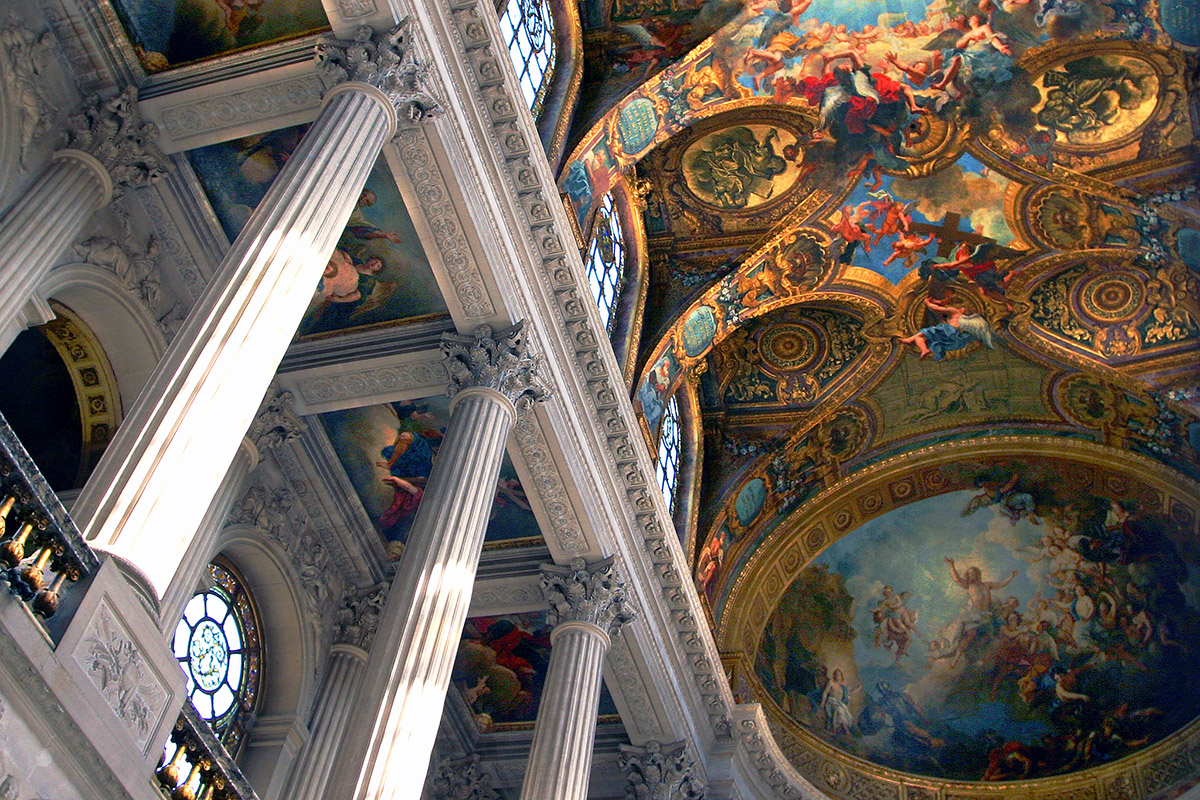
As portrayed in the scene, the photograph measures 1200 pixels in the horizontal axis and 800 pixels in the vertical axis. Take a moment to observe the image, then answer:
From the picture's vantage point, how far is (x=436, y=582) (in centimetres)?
872

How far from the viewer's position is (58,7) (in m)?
9.92

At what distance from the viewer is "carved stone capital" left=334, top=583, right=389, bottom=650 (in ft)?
41.1

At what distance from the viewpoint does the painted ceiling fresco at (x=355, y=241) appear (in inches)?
423

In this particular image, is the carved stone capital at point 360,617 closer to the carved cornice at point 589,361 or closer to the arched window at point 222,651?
the arched window at point 222,651

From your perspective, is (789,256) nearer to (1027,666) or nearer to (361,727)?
(1027,666)

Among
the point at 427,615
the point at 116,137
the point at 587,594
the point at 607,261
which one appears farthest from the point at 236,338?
the point at 607,261

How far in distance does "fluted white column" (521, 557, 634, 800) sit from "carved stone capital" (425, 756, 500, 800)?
3125mm

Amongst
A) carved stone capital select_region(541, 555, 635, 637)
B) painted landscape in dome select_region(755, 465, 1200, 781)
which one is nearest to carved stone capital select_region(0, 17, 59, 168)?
carved stone capital select_region(541, 555, 635, 637)

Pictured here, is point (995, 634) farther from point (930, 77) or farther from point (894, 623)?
point (930, 77)

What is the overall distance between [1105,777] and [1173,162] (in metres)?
8.36

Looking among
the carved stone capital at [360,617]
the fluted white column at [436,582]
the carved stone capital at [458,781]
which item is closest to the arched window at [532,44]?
the fluted white column at [436,582]

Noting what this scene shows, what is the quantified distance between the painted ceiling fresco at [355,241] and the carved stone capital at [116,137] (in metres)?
0.73

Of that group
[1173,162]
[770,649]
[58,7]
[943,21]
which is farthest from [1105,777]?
Answer: [58,7]

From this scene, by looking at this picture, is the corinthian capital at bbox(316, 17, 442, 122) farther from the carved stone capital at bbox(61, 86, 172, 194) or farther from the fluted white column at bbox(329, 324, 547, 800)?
the fluted white column at bbox(329, 324, 547, 800)
